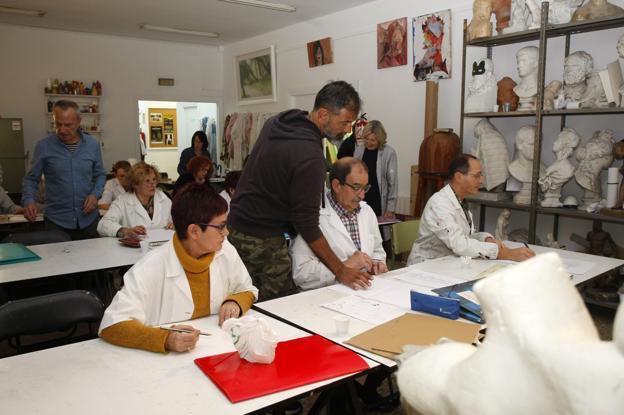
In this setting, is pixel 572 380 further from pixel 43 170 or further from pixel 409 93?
pixel 409 93

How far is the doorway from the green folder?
698 centimetres

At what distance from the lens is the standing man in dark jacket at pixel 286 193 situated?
8.01ft

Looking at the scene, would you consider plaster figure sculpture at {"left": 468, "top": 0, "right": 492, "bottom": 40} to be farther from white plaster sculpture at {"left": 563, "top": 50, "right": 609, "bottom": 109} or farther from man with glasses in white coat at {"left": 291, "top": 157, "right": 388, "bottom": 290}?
man with glasses in white coat at {"left": 291, "top": 157, "right": 388, "bottom": 290}

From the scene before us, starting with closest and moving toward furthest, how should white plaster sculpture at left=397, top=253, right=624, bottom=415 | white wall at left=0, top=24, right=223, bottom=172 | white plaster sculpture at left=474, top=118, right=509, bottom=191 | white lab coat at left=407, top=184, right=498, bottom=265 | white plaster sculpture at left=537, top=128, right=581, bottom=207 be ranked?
1. white plaster sculpture at left=397, top=253, right=624, bottom=415
2. white lab coat at left=407, top=184, right=498, bottom=265
3. white plaster sculpture at left=537, top=128, right=581, bottom=207
4. white plaster sculpture at left=474, top=118, right=509, bottom=191
5. white wall at left=0, top=24, right=223, bottom=172

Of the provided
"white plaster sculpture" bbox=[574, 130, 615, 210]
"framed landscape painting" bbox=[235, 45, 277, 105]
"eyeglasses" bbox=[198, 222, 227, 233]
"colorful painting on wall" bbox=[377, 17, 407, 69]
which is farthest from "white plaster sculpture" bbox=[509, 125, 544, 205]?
"framed landscape painting" bbox=[235, 45, 277, 105]

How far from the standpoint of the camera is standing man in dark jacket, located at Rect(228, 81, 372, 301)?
8.01 feet

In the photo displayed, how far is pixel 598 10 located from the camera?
3.97m

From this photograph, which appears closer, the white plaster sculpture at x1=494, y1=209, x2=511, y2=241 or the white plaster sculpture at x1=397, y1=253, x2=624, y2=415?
the white plaster sculpture at x1=397, y1=253, x2=624, y2=415

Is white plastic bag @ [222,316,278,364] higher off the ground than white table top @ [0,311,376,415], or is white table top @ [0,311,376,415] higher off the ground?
white plastic bag @ [222,316,278,364]

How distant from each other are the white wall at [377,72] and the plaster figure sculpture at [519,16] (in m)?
1.01

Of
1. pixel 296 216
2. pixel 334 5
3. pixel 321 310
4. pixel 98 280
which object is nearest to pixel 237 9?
pixel 334 5

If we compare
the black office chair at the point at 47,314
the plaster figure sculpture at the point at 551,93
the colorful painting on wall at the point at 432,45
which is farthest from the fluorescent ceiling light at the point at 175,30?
the black office chair at the point at 47,314

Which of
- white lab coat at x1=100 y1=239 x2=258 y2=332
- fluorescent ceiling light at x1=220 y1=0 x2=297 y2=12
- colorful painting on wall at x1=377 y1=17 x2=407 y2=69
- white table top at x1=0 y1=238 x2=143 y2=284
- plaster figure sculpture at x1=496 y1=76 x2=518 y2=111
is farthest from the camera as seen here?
fluorescent ceiling light at x1=220 y1=0 x2=297 y2=12

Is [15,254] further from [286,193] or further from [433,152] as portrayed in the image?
[433,152]
